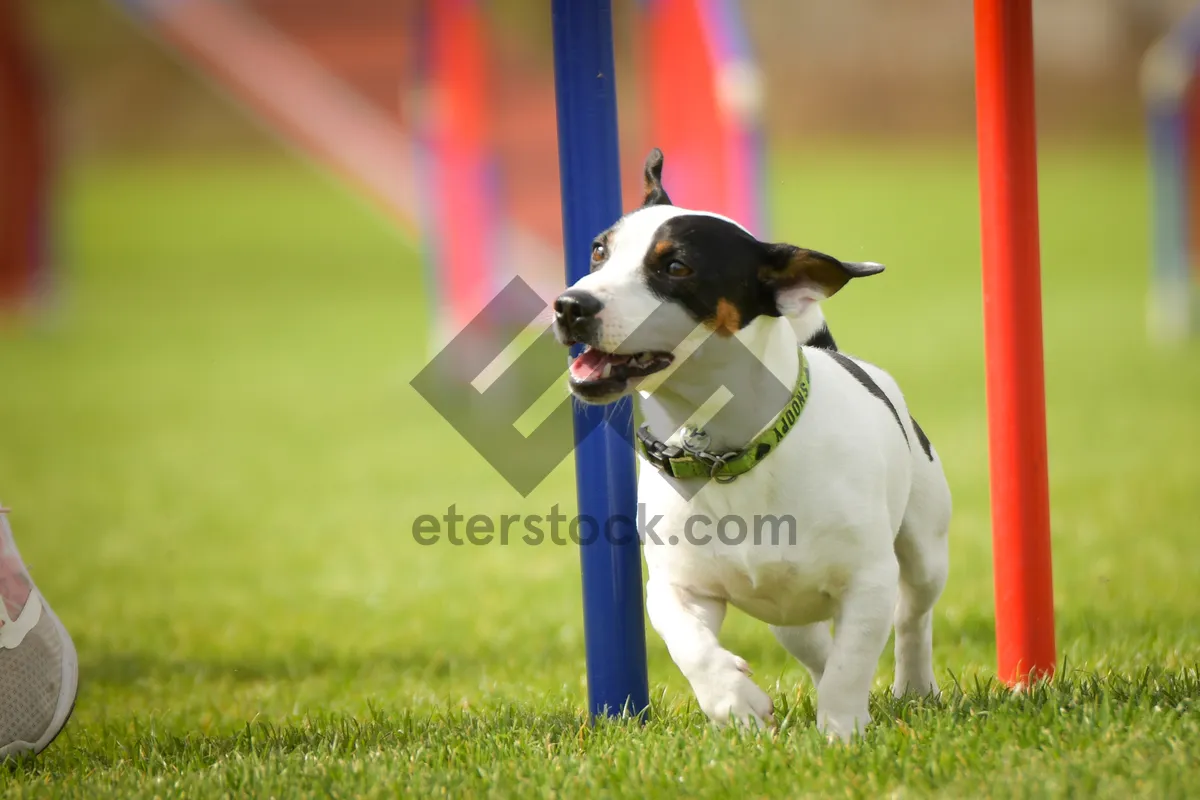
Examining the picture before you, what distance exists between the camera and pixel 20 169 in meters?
16.7

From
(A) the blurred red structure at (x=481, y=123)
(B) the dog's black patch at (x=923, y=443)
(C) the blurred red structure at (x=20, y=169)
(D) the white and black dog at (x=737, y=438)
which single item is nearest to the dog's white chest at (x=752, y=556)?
(D) the white and black dog at (x=737, y=438)

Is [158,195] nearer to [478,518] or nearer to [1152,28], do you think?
[1152,28]

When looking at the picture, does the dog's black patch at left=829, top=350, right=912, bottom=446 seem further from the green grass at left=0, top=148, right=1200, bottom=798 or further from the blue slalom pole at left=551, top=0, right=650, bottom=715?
the green grass at left=0, top=148, right=1200, bottom=798

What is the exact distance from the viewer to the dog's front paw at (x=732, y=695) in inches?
118

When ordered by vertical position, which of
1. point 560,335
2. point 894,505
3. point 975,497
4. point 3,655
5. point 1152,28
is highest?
point 1152,28

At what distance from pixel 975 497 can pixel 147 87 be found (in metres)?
33.3

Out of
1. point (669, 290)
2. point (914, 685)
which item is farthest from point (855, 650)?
point (669, 290)

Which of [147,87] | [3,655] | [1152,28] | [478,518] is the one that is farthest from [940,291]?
[147,87]

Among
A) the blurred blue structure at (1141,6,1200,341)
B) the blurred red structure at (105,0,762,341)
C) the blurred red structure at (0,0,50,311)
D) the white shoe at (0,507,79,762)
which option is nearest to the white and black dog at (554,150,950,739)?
the white shoe at (0,507,79,762)

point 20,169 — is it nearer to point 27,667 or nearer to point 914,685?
point 27,667

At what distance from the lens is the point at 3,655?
3264 millimetres

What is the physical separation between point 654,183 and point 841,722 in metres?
1.38

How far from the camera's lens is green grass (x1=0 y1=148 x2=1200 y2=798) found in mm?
2916

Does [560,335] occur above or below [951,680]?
above
